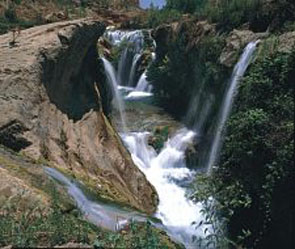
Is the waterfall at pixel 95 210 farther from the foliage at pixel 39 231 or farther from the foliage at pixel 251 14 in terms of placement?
the foliage at pixel 251 14

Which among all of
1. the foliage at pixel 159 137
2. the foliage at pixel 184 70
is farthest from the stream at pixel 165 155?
the foliage at pixel 184 70

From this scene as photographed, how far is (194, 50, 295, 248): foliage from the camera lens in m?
9.27

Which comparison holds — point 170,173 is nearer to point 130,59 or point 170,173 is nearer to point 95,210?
point 95,210

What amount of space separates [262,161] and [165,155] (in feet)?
32.8

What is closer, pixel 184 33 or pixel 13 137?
pixel 13 137

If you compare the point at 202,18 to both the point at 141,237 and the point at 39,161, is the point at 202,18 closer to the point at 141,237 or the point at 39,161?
the point at 39,161

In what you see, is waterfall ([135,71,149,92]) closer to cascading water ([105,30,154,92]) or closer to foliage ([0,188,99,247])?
cascading water ([105,30,154,92])

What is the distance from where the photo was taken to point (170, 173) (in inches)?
727

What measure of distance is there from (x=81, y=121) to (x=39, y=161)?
3.53 metres

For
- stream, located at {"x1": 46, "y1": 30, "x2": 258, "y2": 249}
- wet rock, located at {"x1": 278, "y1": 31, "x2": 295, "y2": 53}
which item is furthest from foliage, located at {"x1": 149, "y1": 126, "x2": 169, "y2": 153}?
wet rock, located at {"x1": 278, "y1": 31, "x2": 295, "y2": 53}

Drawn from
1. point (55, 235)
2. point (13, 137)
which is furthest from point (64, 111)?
point (55, 235)

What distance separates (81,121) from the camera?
15.0 metres

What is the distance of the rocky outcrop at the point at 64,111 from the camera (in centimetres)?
1248

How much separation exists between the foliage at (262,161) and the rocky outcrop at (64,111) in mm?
2746
